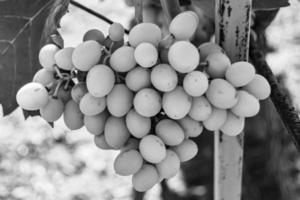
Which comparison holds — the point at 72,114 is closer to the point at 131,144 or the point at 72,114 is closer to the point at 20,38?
the point at 131,144

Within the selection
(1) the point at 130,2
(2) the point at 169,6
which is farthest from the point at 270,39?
(2) the point at 169,6

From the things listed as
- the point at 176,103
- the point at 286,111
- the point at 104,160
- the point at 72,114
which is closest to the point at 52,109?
the point at 72,114

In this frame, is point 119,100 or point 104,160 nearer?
point 119,100


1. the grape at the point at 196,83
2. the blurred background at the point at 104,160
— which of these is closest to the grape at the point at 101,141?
the grape at the point at 196,83

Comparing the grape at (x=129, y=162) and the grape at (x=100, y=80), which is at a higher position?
the grape at (x=100, y=80)

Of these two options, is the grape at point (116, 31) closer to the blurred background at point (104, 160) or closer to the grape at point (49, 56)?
the grape at point (49, 56)

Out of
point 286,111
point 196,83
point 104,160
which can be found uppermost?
point 196,83

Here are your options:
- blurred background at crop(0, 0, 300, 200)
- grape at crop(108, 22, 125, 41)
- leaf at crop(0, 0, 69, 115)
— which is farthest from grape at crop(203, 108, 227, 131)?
blurred background at crop(0, 0, 300, 200)

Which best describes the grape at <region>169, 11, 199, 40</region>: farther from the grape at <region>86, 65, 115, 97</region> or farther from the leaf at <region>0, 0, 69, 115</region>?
the leaf at <region>0, 0, 69, 115</region>
